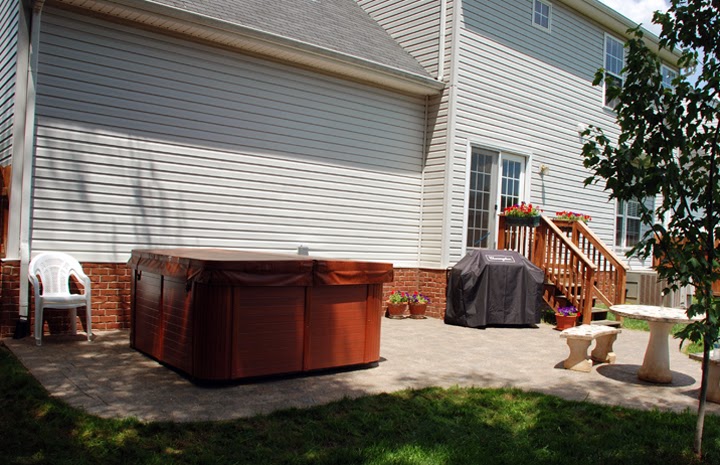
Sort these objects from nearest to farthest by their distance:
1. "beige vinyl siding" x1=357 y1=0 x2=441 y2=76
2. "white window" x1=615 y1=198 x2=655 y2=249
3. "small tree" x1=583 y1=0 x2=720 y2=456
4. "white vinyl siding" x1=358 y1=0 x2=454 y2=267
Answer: "small tree" x1=583 y1=0 x2=720 y2=456 < "white vinyl siding" x1=358 y1=0 x2=454 y2=267 < "beige vinyl siding" x1=357 y1=0 x2=441 y2=76 < "white window" x1=615 y1=198 x2=655 y2=249

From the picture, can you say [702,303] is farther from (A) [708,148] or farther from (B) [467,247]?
(B) [467,247]

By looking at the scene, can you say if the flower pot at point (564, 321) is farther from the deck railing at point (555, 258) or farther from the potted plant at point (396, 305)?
the potted plant at point (396, 305)

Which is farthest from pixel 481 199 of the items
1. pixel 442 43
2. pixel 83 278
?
pixel 83 278

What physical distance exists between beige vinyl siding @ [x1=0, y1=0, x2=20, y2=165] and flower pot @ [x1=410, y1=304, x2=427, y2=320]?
610 centimetres

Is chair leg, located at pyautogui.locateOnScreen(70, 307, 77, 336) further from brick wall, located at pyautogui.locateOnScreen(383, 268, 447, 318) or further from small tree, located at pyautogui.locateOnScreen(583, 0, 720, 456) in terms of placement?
small tree, located at pyautogui.locateOnScreen(583, 0, 720, 456)

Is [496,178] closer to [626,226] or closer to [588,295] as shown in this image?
[588,295]

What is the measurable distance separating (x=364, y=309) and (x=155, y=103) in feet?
12.8

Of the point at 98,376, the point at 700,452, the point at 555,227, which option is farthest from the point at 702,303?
the point at 555,227

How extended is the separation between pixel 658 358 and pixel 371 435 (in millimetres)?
3422

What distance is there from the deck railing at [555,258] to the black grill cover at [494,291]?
499 mm

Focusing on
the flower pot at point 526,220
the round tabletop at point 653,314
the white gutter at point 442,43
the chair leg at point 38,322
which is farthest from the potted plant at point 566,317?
the chair leg at point 38,322

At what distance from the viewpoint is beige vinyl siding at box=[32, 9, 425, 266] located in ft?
23.3

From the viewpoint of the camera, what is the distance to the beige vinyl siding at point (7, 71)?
726 cm

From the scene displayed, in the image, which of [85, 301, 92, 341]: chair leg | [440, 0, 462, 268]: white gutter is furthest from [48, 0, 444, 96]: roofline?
[85, 301, 92, 341]: chair leg
